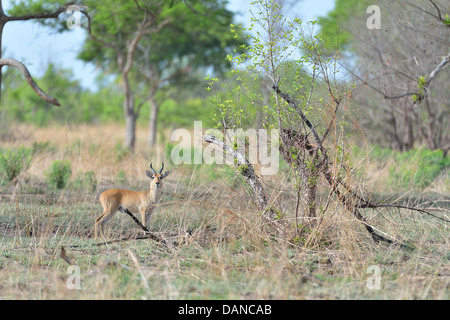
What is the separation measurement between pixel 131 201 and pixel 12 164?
3425 millimetres

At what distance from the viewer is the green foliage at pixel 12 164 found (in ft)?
31.4

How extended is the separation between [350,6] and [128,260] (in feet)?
44.4

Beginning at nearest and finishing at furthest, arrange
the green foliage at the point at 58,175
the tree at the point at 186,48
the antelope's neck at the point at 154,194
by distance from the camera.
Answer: the antelope's neck at the point at 154,194 → the green foliage at the point at 58,175 → the tree at the point at 186,48

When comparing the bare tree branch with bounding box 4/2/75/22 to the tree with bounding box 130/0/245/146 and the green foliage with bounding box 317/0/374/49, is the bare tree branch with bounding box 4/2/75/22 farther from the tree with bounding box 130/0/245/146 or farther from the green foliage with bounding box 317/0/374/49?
the tree with bounding box 130/0/245/146

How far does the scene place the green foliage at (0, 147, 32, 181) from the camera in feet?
31.4

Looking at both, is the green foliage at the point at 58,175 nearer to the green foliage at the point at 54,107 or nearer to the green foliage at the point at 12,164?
the green foliage at the point at 12,164

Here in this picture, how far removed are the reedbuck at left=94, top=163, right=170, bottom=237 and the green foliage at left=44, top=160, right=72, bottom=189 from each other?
3084 mm

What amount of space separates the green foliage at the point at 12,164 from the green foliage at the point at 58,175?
17.0 inches

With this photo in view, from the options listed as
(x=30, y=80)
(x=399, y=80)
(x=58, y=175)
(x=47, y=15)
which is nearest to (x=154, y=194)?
(x=30, y=80)

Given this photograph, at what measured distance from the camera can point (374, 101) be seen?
15.9 m

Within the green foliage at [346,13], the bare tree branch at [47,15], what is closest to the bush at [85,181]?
the bare tree branch at [47,15]

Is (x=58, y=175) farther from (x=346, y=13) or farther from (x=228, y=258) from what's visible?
(x=346, y=13)

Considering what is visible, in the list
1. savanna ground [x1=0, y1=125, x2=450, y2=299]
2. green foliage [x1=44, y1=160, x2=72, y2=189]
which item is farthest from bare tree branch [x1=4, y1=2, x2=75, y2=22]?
savanna ground [x1=0, y1=125, x2=450, y2=299]

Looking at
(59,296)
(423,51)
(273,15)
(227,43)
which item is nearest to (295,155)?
(273,15)
